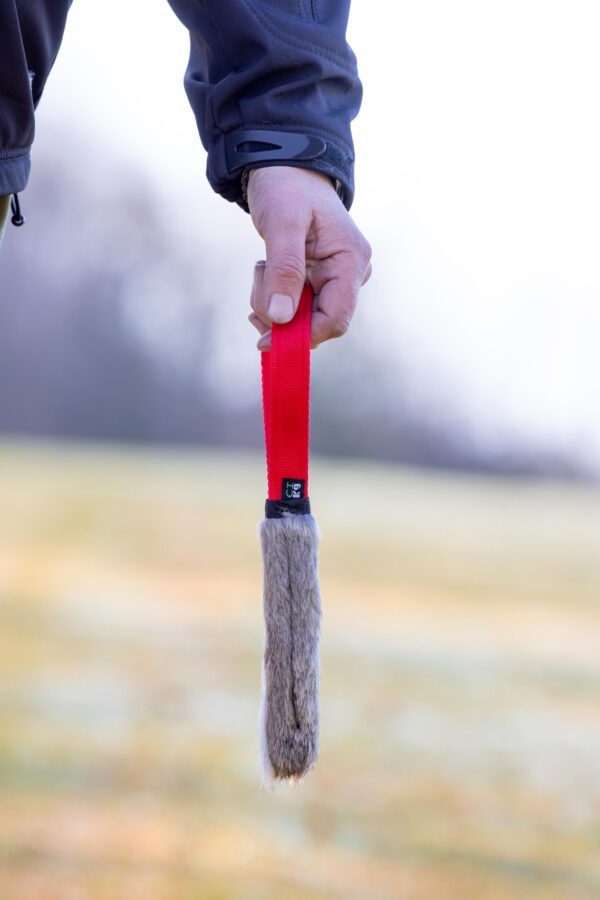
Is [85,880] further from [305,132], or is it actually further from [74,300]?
[74,300]

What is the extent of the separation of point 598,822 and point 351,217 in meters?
1.85

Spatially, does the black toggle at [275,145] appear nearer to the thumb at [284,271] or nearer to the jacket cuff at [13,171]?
the thumb at [284,271]

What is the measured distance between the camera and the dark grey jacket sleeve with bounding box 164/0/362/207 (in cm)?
119

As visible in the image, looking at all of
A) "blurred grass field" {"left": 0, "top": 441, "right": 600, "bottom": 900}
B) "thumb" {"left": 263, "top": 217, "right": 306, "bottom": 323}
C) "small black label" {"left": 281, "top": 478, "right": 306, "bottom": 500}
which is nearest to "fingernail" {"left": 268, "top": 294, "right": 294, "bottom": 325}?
"thumb" {"left": 263, "top": 217, "right": 306, "bottom": 323}

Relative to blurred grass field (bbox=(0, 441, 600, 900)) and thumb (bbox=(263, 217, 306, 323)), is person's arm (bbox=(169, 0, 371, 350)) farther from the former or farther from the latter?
blurred grass field (bbox=(0, 441, 600, 900))

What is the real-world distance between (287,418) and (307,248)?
0.20m

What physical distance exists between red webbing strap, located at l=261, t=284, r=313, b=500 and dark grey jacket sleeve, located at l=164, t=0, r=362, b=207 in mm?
222

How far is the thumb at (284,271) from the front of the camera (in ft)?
3.70

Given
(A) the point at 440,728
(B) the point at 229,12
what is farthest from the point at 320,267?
(A) the point at 440,728

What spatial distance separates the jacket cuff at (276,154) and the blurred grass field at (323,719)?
1358 millimetres

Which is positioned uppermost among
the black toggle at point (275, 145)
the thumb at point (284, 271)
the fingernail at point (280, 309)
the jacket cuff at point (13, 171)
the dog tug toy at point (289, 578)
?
the black toggle at point (275, 145)

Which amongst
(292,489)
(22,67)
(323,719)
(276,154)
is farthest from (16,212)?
(323,719)

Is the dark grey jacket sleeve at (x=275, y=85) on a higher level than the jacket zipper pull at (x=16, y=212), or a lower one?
higher

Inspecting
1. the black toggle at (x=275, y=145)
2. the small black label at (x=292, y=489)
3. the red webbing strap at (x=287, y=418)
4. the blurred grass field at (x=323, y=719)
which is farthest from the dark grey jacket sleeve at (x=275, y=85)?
the blurred grass field at (x=323, y=719)
